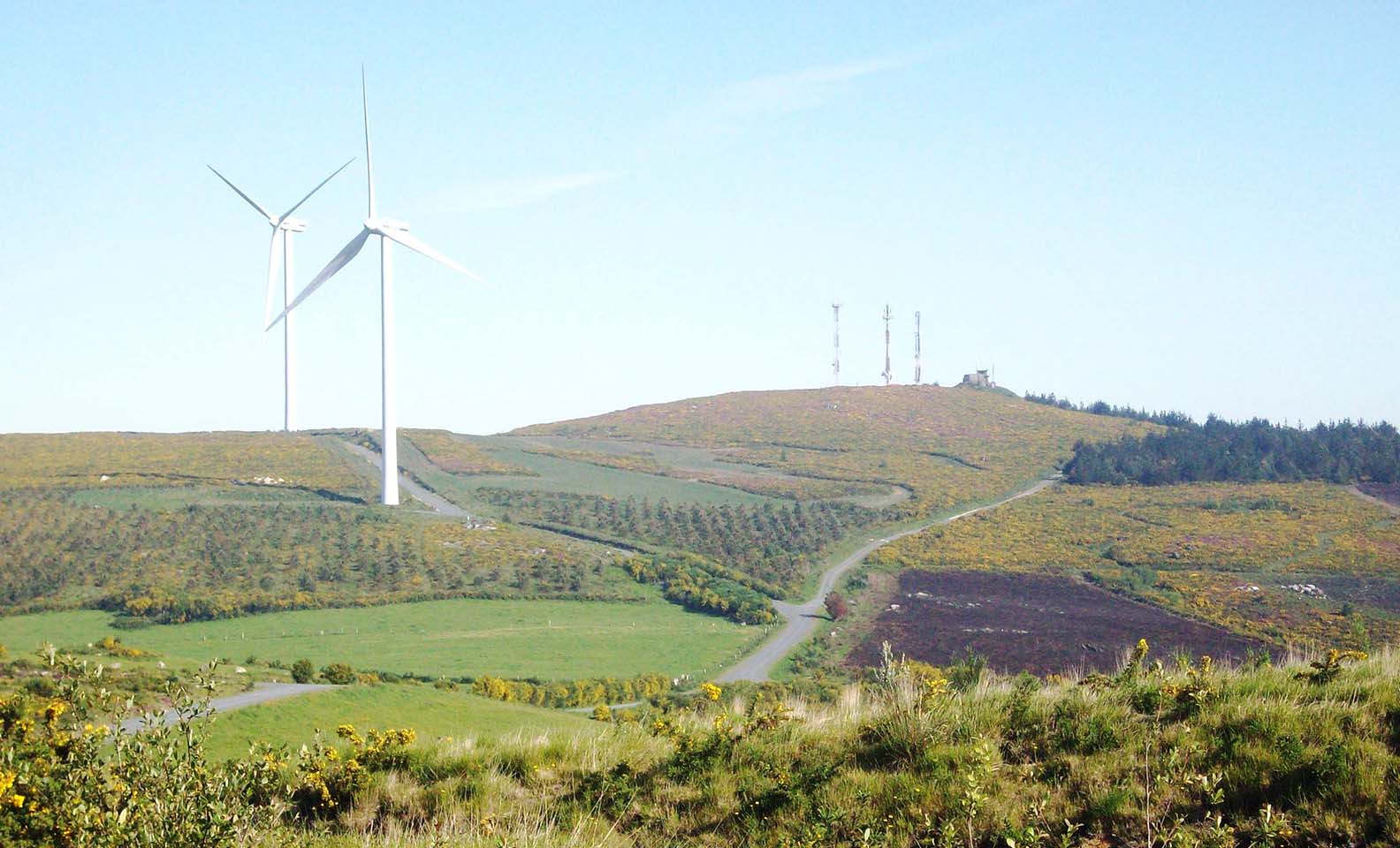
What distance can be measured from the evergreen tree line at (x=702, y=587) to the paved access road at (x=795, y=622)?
154 centimetres

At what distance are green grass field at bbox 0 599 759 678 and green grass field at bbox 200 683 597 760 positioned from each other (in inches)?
536

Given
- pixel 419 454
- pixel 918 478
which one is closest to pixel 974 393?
pixel 918 478

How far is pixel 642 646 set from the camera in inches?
1971

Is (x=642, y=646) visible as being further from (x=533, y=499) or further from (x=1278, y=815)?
(x=1278, y=815)

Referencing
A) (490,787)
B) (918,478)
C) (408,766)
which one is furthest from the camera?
(918,478)

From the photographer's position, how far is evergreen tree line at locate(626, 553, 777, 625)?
190ft

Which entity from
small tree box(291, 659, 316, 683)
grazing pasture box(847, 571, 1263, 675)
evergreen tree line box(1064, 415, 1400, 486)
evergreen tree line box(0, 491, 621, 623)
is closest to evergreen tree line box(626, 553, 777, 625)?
evergreen tree line box(0, 491, 621, 623)

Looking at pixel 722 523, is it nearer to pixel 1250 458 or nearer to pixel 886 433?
pixel 886 433

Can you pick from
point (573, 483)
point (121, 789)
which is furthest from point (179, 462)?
point (121, 789)

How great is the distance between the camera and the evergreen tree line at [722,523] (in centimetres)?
7100

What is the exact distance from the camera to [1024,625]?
5269 centimetres

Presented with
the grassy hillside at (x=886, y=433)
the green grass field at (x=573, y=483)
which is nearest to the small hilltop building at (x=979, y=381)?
the grassy hillside at (x=886, y=433)

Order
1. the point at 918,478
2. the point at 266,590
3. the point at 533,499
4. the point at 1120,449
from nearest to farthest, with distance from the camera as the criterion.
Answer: the point at 266,590 → the point at 533,499 → the point at 918,478 → the point at 1120,449

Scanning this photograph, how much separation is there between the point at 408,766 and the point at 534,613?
45779mm
